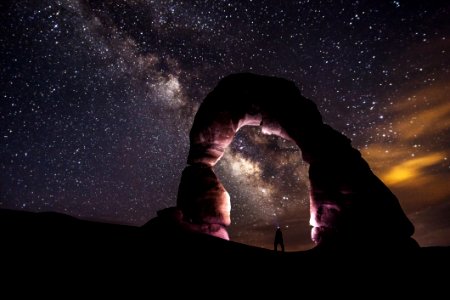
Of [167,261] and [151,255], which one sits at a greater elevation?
[151,255]

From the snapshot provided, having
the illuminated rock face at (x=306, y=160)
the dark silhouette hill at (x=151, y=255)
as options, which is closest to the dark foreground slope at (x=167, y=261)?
the dark silhouette hill at (x=151, y=255)

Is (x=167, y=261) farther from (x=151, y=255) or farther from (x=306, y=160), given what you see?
(x=306, y=160)

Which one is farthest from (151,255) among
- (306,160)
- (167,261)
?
(306,160)

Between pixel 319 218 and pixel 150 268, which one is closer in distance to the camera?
pixel 150 268

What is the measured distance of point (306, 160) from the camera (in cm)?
1205

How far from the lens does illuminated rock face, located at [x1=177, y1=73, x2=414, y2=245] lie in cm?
980

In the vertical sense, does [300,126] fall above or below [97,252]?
above

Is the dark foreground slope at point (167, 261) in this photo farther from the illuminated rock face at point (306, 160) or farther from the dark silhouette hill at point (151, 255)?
the illuminated rock face at point (306, 160)

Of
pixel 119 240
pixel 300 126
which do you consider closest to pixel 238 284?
pixel 119 240

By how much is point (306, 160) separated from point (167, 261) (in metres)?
Answer: 8.91

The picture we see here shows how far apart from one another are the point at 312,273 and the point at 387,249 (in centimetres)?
409

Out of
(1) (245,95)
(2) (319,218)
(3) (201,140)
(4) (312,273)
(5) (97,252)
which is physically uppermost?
(1) (245,95)

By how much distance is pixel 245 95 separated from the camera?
13.5 meters

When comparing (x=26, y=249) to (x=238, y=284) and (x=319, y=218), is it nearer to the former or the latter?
(x=238, y=284)
